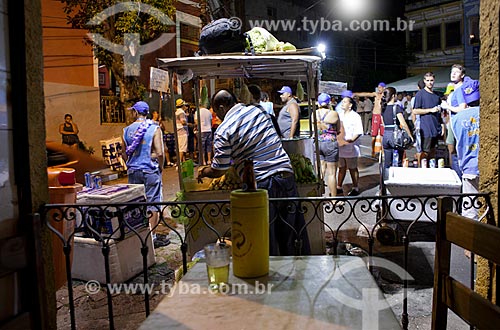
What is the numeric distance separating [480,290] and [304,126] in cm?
1229

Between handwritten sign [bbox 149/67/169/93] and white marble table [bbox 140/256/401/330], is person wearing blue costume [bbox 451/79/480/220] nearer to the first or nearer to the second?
white marble table [bbox 140/256/401/330]

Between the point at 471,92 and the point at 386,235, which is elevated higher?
the point at 471,92

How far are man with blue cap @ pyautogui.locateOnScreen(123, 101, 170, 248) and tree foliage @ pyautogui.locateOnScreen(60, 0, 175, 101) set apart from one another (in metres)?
7.84

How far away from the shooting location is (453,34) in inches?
1320

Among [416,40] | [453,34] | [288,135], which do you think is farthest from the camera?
[416,40]

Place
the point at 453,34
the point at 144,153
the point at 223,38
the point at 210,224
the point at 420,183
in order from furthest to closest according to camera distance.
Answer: the point at 453,34, the point at 144,153, the point at 420,183, the point at 223,38, the point at 210,224

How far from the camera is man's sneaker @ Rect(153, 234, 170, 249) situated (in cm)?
618

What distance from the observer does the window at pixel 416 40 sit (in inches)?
1423

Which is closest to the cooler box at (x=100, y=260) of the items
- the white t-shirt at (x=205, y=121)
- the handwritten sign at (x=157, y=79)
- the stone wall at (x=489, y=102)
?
the handwritten sign at (x=157, y=79)

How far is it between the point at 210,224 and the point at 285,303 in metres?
3.23

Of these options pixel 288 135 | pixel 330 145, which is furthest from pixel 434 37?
pixel 288 135

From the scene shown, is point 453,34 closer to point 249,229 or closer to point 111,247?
point 111,247

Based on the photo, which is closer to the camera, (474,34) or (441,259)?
(441,259)

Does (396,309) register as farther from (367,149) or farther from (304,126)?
(367,149)
